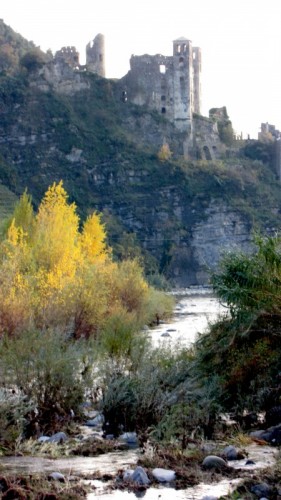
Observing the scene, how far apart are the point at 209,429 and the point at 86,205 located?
90.9 metres

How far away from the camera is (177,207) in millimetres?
110062

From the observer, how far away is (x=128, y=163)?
109438mm

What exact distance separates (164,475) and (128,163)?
3875 inches

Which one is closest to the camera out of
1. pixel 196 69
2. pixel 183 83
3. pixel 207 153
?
pixel 183 83

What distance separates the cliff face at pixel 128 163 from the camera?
351 feet

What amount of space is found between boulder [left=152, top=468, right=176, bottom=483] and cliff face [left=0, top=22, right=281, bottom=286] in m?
93.7

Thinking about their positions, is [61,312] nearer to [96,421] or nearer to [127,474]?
[96,421]

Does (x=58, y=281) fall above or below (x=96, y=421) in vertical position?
above

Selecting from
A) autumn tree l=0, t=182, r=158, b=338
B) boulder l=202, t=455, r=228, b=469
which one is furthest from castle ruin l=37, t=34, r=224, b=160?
boulder l=202, t=455, r=228, b=469

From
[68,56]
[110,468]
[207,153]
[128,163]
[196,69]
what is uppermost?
[68,56]

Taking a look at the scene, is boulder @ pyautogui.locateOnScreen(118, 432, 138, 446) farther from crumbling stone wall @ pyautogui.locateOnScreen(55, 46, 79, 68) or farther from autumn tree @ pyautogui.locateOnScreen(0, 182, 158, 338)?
crumbling stone wall @ pyautogui.locateOnScreen(55, 46, 79, 68)

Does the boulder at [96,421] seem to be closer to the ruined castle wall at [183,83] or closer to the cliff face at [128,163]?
the cliff face at [128,163]

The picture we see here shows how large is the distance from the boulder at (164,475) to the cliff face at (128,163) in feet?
307

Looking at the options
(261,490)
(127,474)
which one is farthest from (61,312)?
(261,490)
